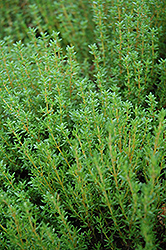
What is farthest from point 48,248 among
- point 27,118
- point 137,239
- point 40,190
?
point 27,118

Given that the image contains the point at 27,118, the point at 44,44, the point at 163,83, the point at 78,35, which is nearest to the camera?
the point at 27,118

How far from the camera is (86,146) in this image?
2.28 m

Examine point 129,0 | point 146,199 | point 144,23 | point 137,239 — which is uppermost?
point 129,0

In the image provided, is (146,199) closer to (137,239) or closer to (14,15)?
(137,239)

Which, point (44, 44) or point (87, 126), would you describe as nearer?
point (87, 126)

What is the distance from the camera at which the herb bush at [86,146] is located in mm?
1896

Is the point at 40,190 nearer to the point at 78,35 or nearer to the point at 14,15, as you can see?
the point at 78,35

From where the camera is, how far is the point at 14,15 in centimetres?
548

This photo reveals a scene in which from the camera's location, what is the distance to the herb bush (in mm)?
1896

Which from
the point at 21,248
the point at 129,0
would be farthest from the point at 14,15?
the point at 21,248

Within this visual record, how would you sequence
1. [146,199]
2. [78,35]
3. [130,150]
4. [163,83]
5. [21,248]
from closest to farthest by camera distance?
[146,199] < [21,248] < [130,150] < [163,83] < [78,35]

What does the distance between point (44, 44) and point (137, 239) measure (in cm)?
231

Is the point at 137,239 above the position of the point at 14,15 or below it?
below

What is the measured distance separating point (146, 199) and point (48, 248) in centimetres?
86
